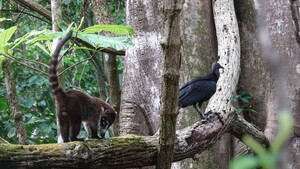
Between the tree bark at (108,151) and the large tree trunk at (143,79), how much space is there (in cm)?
128

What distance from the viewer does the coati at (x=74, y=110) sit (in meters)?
3.11

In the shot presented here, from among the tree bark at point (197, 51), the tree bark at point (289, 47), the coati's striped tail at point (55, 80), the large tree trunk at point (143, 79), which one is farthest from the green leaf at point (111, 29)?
the tree bark at point (289, 47)

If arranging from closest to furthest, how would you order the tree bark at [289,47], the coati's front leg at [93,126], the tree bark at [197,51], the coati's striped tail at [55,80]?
the coati's striped tail at [55,80], the coati's front leg at [93,126], the tree bark at [197,51], the tree bark at [289,47]

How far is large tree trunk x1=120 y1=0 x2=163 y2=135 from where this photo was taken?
467 cm

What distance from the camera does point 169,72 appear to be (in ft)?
6.73

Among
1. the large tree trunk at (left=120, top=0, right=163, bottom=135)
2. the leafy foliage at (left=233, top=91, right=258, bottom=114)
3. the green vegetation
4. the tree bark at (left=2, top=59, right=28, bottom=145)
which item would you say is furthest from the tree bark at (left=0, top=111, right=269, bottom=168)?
the tree bark at (left=2, top=59, right=28, bottom=145)

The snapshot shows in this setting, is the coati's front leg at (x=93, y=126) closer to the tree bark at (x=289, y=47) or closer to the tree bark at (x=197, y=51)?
the tree bark at (x=197, y=51)

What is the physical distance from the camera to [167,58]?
6.57ft

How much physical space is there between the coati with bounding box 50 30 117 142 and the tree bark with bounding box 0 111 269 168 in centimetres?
56

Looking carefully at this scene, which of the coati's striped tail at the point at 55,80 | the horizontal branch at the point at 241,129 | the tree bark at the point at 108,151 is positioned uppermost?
the coati's striped tail at the point at 55,80

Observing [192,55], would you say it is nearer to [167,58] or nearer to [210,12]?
[210,12]

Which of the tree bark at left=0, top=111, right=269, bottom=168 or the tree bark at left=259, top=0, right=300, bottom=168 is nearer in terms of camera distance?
the tree bark at left=0, top=111, right=269, bottom=168

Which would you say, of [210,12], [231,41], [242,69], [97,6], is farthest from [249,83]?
[97,6]

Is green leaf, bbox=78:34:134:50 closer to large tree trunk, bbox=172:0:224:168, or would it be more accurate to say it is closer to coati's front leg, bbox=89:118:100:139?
coati's front leg, bbox=89:118:100:139
